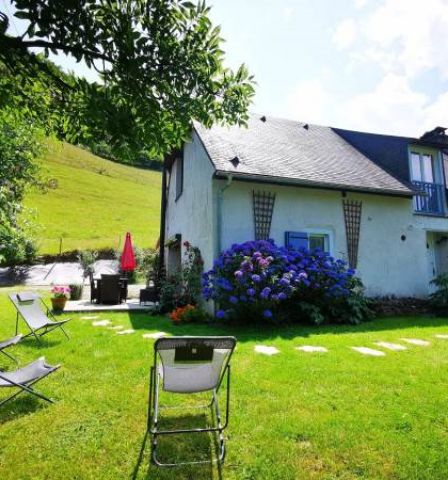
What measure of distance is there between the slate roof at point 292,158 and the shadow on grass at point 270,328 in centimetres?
349

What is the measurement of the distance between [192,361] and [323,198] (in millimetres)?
7614

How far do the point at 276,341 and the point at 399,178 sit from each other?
25.3 ft

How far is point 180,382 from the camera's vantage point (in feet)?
8.55

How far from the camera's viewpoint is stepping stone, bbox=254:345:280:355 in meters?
4.81

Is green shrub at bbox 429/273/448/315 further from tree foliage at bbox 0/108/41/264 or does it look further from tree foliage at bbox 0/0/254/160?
tree foliage at bbox 0/108/41/264

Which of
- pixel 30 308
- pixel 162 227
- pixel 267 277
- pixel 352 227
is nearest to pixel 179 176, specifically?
pixel 162 227

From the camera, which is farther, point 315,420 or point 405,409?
point 405,409

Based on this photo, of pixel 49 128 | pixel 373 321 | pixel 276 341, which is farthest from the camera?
pixel 373 321

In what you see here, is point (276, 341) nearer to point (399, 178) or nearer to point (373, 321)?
point (373, 321)

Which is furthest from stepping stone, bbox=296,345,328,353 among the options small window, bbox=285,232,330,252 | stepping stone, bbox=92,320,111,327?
stepping stone, bbox=92,320,111,327

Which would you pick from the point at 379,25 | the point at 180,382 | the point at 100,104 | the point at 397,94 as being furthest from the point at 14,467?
the point at 397,94

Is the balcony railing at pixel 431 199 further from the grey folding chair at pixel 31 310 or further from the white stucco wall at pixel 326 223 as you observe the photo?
the grey folding chair at pixel 31 310

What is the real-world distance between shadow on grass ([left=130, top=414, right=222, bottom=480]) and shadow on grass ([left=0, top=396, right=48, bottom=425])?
123cm

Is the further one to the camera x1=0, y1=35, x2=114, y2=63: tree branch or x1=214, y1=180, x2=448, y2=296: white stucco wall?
x1=214, y1=180, x2=448, y2=296: white stucco wall
